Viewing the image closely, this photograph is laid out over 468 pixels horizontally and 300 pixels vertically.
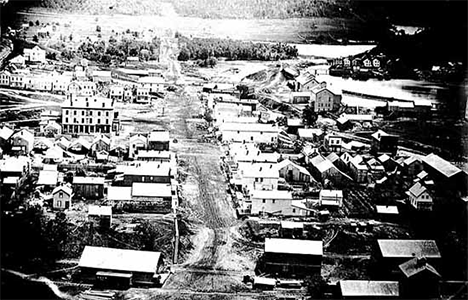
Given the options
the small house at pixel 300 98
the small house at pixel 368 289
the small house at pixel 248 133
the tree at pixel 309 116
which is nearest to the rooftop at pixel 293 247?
the small house at pixel 368 289

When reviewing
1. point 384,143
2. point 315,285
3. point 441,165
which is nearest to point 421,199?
point 441,165

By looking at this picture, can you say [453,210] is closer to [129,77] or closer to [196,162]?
[196,162]

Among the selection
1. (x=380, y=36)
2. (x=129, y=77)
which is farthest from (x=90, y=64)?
(x=380, y=36)

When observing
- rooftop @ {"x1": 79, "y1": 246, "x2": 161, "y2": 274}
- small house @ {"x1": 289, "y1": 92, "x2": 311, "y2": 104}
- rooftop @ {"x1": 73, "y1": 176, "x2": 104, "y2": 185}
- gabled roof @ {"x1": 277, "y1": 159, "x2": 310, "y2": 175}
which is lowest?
rooftop @ {"x1": 79, "y1": 246, "x2": 161, "y2": 274}

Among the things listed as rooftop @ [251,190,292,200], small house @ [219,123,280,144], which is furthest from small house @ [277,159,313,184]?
small house @ [219,123,280,144]

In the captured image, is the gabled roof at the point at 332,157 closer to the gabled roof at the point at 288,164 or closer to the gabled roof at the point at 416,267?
the gabled roof at the point at 288,164

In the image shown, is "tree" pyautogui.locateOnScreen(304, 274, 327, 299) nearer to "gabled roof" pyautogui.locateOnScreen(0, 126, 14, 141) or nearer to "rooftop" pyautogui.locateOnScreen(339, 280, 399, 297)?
"rooftop" pyautogui.locateOnScreen(339, 280, 399, 297)

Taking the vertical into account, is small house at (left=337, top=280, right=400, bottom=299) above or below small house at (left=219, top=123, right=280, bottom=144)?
below
